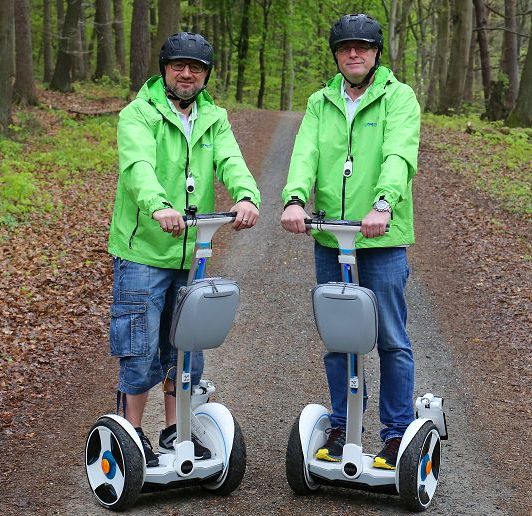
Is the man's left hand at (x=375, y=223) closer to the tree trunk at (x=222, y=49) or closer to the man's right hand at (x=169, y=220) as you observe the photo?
the man's right hand at (x=169, y=220)

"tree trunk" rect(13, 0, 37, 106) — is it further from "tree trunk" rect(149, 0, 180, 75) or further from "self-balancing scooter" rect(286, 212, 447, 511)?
"self-balancing scooter" rect(286, 212, 447, 511)

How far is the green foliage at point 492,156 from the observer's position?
47.1 feet

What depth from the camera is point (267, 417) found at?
18.4ft

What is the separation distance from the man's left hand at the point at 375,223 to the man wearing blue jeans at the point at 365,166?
228 millimetres

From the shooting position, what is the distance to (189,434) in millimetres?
4285

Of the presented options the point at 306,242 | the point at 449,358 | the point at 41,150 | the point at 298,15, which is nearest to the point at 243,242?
the point at 306,242

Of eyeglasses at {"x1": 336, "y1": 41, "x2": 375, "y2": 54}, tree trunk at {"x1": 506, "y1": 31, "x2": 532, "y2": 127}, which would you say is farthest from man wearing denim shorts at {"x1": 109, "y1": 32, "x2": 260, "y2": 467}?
tree trunk at {"x1": 506, "y1": 31, "x2": 532, "y2": 127}

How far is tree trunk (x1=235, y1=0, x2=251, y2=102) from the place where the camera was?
118ft

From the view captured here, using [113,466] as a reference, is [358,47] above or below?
above

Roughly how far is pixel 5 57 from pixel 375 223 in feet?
43.9

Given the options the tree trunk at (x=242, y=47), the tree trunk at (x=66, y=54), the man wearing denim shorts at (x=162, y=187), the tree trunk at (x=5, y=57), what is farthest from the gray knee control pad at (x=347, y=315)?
the tree trunk at (x=242, y=47)

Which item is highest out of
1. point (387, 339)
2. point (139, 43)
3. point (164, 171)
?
point (139, 43)

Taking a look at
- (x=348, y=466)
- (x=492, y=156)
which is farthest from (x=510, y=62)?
(x=348, y=466)

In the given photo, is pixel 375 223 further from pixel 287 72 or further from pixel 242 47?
pixel 287 72
